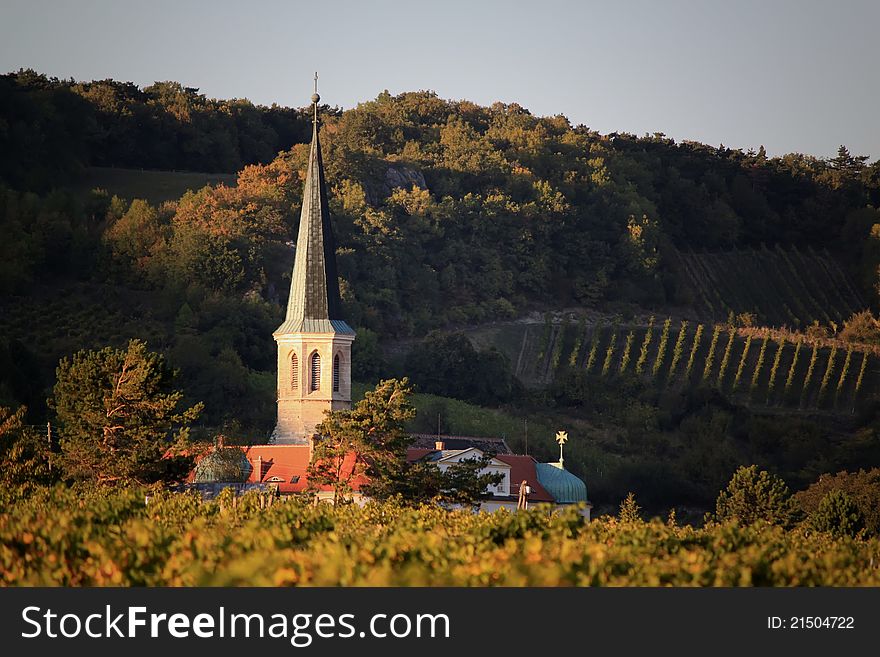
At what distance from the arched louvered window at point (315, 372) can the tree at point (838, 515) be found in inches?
616

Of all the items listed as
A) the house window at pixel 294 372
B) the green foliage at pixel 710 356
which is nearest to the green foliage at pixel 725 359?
the green foliage at pixel 710 356

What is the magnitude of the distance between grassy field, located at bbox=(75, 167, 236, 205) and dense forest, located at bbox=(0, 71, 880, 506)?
1.46m

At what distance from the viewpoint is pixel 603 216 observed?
114 metres

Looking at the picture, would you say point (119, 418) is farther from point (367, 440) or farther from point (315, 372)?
point (315, 372)

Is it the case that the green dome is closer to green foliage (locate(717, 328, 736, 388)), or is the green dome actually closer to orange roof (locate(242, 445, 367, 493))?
orange roof (locate(242, 445, 367, 493))

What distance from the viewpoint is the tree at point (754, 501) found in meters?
63.0

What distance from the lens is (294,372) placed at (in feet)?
203

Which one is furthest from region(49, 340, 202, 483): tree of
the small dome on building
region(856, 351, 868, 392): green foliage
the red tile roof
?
region(856, 351, 868, 392): green foliage

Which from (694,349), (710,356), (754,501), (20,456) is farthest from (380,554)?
(694,349)

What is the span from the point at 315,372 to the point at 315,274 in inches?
137

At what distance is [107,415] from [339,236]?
47533 millimetres

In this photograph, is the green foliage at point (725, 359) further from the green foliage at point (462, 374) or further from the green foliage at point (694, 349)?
the green foliage at point (462, 374)

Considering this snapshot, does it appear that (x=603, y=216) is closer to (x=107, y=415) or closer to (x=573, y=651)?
(x=107, y=415)

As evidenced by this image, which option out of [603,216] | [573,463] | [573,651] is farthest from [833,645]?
[603,216]
